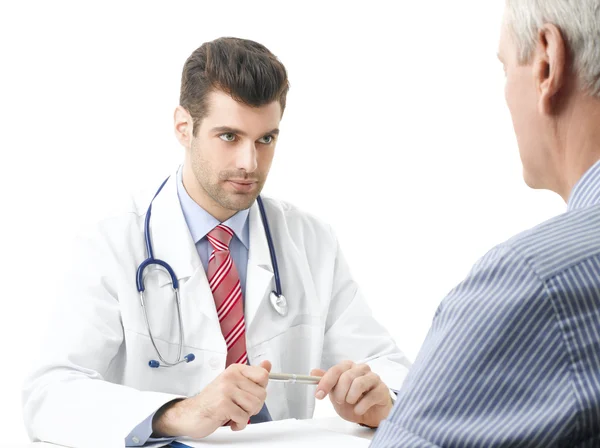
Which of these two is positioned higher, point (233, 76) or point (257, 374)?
point (233, 76)

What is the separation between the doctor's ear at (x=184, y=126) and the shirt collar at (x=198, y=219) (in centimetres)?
11

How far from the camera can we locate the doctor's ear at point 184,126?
2059mm

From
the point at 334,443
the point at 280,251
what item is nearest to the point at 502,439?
the point at 334,443

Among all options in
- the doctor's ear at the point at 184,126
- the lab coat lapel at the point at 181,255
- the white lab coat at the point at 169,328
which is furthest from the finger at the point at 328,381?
the doctor's ear at the point at 184,126

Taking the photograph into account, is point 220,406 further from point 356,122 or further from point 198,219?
point 356,122

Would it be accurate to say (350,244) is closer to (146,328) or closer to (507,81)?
(146,328)

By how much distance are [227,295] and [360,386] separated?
474 millimetres

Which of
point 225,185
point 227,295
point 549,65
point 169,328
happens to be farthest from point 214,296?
point 549,65

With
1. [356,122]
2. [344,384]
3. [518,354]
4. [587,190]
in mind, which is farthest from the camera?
[356,122]

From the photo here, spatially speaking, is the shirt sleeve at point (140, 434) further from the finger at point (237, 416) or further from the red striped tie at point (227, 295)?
the red striped tie at point (227, 295)

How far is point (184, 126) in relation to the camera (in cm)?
209

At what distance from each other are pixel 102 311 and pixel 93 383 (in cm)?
21

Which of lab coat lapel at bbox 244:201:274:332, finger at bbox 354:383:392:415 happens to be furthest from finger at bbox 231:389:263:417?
lab coat lapel at bbox 244:201:274:332

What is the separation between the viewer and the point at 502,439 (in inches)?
25.3
